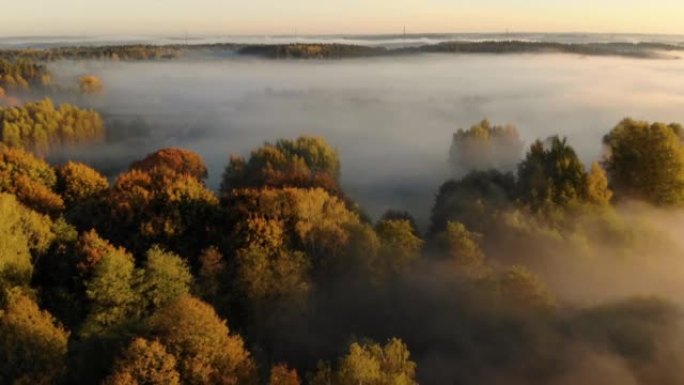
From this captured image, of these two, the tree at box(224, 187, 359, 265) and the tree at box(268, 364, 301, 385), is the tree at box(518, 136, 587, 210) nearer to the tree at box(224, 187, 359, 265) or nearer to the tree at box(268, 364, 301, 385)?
Answer: the tree at box(224, 187, 359, 265)

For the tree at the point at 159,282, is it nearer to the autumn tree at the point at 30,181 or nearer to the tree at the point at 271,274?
the tree at the point at 271,274

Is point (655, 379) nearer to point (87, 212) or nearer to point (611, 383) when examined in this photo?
point (611, 383)

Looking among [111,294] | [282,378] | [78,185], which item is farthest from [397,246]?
[78,185]

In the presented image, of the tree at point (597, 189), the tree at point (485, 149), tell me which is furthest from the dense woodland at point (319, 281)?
the tree at point (485, 149)

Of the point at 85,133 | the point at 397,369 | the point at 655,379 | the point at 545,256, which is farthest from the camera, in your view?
the point at 85,133

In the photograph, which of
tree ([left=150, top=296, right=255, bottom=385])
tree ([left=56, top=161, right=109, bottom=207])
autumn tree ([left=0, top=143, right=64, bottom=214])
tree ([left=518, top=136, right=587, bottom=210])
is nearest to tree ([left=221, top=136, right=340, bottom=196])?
tree ([left=56, top=161, right=109, bottom=207])

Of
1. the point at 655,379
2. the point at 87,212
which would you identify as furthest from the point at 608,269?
the point at 87,212
